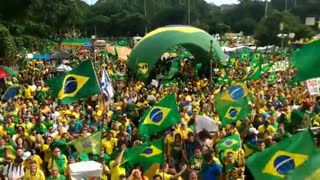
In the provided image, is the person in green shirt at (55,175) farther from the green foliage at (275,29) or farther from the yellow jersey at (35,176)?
the green foliage at (275,29)

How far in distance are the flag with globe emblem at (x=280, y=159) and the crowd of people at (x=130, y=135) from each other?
2012 mm

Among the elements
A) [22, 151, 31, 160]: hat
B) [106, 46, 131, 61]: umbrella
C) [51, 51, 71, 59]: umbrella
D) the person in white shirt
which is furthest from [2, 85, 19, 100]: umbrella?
[51, 51, 71, 59]: umbrella

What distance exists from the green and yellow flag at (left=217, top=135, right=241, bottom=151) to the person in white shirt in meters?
3.56

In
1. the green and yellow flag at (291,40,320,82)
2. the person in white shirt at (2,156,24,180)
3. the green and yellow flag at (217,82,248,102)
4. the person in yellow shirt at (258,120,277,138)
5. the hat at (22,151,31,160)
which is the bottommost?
Result: the person in white shirt at (2,156,24,180)

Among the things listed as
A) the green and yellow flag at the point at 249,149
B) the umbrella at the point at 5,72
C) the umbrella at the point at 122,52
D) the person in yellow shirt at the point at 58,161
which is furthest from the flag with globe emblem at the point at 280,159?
the umbrella at the point at 122,52

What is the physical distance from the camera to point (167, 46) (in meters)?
29.9

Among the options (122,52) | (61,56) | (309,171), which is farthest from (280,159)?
(122,52)

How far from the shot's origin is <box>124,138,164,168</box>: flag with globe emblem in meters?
10.9

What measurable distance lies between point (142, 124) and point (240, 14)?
91.7 m

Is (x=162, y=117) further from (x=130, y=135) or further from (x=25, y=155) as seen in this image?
(x=25, y=155)

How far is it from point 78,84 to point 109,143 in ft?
4.20

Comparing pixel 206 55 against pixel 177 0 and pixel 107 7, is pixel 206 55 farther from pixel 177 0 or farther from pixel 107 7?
pixel 177 0

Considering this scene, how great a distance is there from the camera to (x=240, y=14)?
336 ft

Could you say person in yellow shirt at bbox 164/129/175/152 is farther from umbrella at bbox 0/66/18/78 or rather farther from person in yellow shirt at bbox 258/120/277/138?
umbrella at bbox 0/66/18/78
